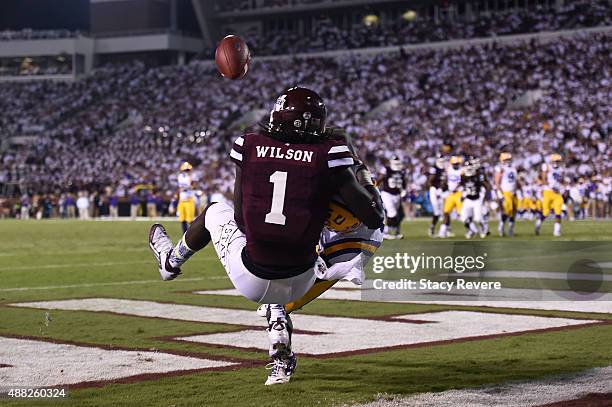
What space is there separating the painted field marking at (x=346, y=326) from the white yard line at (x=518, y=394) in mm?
1554

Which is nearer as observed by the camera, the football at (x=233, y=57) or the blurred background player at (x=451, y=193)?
the football at (x=233, y=57)

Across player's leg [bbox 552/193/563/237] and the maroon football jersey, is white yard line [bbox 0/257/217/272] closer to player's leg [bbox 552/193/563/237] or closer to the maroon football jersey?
player's leg [bbox 552/193/563/237]

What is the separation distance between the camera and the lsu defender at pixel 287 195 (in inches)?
202

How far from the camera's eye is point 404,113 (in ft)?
Result: 135

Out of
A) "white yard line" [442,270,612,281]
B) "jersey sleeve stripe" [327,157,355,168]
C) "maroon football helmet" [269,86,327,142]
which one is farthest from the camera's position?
"white yard line" [442,270,612,281]

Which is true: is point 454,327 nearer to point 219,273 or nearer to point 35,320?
point 35,320

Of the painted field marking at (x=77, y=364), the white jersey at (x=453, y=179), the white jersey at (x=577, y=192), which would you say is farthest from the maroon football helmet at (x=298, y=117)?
the white jersey at (x=577, y=192)

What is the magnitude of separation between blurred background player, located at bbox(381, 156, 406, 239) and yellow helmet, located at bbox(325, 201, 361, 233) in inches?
578

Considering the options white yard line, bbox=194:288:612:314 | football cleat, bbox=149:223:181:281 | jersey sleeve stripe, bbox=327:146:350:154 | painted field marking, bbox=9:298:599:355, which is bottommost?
white yard line, bbox=194:288:612:314

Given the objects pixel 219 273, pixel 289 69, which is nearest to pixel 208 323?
pixel 219 273

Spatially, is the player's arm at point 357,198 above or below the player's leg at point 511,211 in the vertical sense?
above

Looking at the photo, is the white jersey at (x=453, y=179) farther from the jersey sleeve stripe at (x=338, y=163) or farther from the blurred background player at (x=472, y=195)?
the jersey sleeve stripe at (x=338, y=163)

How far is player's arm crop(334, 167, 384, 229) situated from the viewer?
5.13 metres

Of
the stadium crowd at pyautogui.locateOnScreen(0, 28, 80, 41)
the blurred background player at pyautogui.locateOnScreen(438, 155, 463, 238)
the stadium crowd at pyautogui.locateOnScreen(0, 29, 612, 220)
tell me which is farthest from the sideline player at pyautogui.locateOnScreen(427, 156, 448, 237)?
the stadium crowd at pyautogui.locateOnScreen(0, 28, 80, 41)
